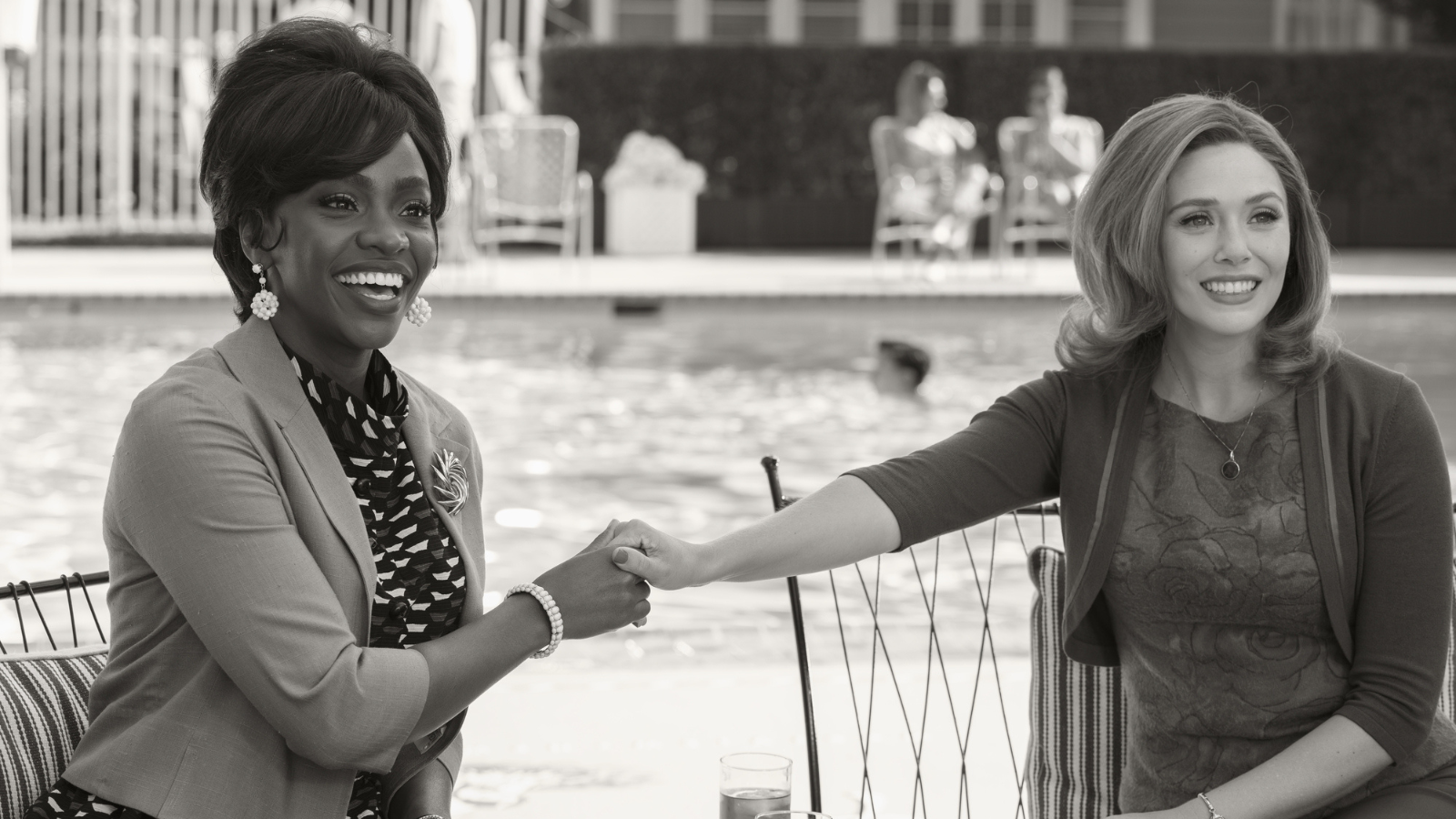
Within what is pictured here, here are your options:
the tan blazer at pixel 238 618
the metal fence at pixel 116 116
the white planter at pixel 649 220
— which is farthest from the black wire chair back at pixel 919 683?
the white planter at pixel 649 220

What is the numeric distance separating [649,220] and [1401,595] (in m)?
12.9

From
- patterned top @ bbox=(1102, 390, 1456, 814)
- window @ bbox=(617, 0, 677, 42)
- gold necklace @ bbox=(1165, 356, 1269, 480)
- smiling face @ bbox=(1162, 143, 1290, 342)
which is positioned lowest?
patterned top @ bbox=(1102, 390, 1456, 814)

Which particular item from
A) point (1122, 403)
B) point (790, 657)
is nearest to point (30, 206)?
point (790, 657)

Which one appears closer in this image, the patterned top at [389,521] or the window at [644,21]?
the patterned top at [389,521]

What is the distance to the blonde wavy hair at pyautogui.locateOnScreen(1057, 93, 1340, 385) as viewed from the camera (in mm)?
2080

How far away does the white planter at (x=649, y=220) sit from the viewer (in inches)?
572

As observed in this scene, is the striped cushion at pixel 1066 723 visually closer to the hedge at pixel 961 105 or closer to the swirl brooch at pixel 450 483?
the swirl brooch at pixel 450 483

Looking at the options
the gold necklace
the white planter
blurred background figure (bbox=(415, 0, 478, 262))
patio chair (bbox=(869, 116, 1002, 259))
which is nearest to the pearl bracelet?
the gold necklace

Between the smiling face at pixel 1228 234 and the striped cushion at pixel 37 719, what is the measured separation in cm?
145

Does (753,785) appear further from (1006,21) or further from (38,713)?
(1006,21)

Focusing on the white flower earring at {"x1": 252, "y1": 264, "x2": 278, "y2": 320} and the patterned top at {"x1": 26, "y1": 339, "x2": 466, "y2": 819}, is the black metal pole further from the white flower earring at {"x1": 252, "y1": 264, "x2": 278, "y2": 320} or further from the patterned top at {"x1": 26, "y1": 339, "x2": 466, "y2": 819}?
the white flower earring at {"x1": 252, "y1": 264, "x2": 278, "y2": 320}

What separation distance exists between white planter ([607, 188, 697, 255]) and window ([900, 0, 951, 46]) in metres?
4.78

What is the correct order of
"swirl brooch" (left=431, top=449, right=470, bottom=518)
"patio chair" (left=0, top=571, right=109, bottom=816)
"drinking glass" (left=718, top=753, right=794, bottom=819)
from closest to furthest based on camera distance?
"drinking glass" (left=718, top=753, right=794, bottom=819)
"patio chair" (left=0, top=571, right=109, bottom=816)
"swirl brooch" (left=431, top=449, right=470, bottom=518)

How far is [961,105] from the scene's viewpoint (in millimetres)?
15930
